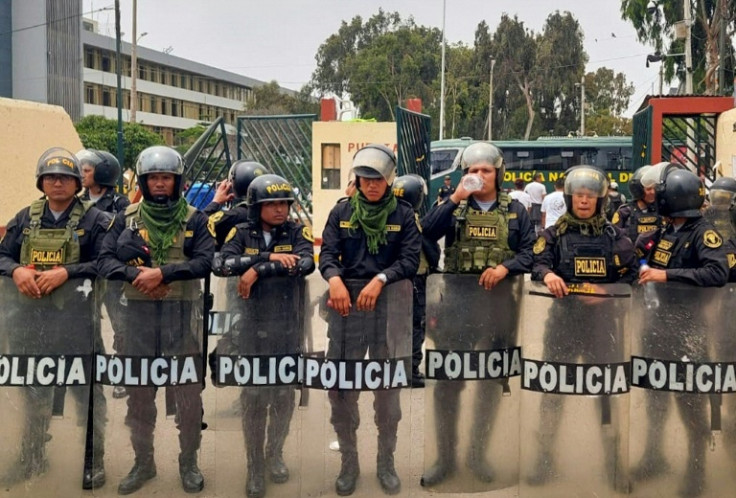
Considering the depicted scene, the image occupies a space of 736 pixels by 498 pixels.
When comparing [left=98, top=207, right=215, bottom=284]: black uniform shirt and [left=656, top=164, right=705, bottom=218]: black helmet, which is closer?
[left=98, top=207, right=215, bottom=284]: black uniform shirt

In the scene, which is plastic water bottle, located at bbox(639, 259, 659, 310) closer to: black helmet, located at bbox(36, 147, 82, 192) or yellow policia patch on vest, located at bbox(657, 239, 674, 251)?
yellow policia patch on vest, located at bbox(657, 239, 674, 251)

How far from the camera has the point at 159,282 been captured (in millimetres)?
4906

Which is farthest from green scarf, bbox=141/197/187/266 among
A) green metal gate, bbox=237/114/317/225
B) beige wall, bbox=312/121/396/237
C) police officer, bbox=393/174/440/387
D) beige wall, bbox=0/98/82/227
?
beige wall, bbox=312/121/396/237

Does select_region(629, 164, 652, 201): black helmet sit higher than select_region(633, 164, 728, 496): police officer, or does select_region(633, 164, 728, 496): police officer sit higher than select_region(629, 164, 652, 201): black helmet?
select_region(629, 164, 652, 201): black helmet

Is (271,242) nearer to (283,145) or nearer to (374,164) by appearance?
(374,164)

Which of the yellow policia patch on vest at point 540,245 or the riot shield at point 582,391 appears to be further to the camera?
the yellow policia patch on vest at point 540,245

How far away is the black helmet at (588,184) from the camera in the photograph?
4984mm

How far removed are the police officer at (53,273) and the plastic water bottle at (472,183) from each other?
7.03ft

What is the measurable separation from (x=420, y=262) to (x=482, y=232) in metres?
1.47

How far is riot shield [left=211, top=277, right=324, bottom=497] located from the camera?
4.94 meters

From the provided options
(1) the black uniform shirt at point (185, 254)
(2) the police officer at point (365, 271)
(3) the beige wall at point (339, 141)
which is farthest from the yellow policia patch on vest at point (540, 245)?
(3) the beige wall at point (339, 141)

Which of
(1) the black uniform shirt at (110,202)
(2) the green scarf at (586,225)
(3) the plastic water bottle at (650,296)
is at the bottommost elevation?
(3) the plastic water bottle at (650,296)

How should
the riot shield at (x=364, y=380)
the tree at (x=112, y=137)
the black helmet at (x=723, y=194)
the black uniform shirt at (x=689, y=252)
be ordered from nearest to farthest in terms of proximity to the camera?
the black uniform shirt at (x=689, y=252) < the riot shield at (x=364, y=380) < the black helmet at (x=723, y=194) < the tree at (x=112, y=137)

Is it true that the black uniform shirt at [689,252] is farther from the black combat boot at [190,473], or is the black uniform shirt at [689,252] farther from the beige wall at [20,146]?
the beige wall at [20,146]
